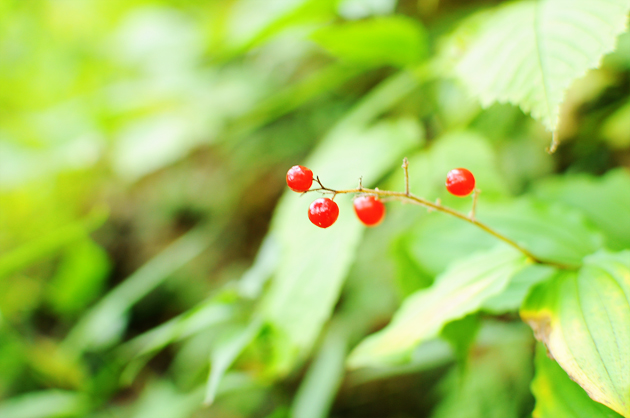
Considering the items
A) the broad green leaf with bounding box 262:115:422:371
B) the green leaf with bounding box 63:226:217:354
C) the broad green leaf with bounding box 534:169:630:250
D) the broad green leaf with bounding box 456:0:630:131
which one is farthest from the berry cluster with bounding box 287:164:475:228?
the green leaf with bounding box 63:226:217:354

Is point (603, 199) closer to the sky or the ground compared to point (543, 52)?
closer to the ground

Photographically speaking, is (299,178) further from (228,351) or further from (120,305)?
(120,305)

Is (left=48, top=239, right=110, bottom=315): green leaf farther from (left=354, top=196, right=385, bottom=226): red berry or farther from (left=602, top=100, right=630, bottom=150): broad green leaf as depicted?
(left=602, top=100, right=630, bottom=150): broad green leaf

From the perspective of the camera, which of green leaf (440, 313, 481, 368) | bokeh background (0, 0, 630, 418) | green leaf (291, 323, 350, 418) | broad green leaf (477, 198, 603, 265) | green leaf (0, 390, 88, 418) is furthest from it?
green leaf (0, 390, 88, 418)

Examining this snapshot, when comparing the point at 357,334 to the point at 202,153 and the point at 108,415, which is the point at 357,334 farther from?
the point at 202,153

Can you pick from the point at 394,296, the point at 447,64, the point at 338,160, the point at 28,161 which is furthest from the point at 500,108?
the point at 28,161

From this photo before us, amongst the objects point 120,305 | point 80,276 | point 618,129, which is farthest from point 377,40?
point 80,276
